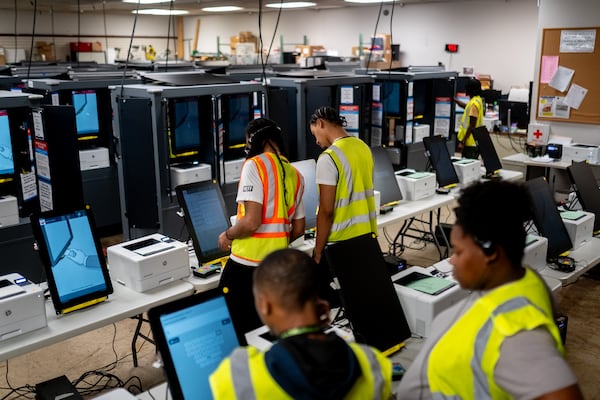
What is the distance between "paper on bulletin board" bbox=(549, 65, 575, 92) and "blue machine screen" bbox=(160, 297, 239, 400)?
6.23 metres

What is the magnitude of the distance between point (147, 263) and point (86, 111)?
3.36 metres

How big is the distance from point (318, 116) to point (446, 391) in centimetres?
225

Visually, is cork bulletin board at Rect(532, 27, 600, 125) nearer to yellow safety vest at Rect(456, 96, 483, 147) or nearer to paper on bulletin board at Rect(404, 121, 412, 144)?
yellow safety vest at Rect(456, 96, 483, 147)

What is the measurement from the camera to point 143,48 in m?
17.5

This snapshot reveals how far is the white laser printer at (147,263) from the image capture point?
2967 millimetres

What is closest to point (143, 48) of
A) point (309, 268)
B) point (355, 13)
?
point (355, 13)

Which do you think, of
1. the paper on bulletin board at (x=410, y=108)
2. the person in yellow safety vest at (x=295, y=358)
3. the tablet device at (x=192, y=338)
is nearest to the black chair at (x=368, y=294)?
the tablet device at (x=192, y=338)

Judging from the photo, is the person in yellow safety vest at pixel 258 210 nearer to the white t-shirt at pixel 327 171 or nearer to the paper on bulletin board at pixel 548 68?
the white t-shirt at pixel 327 171

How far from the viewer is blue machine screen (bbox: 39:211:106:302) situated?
8.68 ft

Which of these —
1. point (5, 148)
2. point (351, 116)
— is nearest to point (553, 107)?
point (351, 116)

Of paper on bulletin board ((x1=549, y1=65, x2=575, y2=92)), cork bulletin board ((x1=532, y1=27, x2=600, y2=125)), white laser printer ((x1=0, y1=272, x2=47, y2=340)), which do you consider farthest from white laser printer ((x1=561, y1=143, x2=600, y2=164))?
white laser printer ((x1=0, y1=272, x2=47, y2=340))

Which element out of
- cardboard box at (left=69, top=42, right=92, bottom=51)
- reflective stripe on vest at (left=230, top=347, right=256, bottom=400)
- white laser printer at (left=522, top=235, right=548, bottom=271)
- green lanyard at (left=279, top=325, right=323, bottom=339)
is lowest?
white laser printer at (left=522, top=235, right=548, bottom=271)

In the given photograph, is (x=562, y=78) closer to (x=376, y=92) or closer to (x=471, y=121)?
(x=471, y=121)

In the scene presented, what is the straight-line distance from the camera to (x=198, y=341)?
6.11 feet
